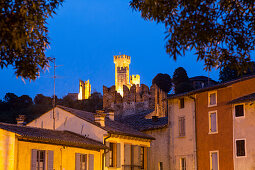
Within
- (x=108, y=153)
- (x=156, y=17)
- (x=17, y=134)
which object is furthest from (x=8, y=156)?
(x=156, y=17)

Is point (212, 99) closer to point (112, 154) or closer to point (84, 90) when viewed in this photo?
point (112, 154)

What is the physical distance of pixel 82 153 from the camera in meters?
29.4

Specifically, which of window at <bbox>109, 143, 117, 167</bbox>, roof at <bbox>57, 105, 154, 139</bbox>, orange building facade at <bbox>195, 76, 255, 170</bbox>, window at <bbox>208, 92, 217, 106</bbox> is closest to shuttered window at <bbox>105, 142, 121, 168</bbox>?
window at <bbox>109, 143, 117, 167</bbox>

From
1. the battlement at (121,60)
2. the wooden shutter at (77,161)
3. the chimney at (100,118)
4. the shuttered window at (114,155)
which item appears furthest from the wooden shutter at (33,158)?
the battlement at (121,60)

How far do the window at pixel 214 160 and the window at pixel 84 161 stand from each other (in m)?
9.58

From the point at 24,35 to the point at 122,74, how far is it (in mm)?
129017

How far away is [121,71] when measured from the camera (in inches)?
5546

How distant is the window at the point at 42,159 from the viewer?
25.9 m

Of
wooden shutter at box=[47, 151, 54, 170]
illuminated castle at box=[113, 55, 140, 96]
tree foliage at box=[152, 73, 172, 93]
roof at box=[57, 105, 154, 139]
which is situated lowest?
wooden shutter at box=[47, 151, 54, 170]

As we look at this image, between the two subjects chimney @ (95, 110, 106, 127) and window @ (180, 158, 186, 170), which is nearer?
chimney @ (95, 110, 106, 127)

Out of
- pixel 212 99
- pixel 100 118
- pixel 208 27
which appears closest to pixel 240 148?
pixel 212 99

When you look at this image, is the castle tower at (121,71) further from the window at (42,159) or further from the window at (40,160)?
the window at (40,160)

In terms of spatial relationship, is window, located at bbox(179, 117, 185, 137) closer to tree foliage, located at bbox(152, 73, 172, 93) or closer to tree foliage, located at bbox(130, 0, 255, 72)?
tree foliage, located at bbox(130, 0, 255, 72)

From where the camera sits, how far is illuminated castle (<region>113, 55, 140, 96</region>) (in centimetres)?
13775
